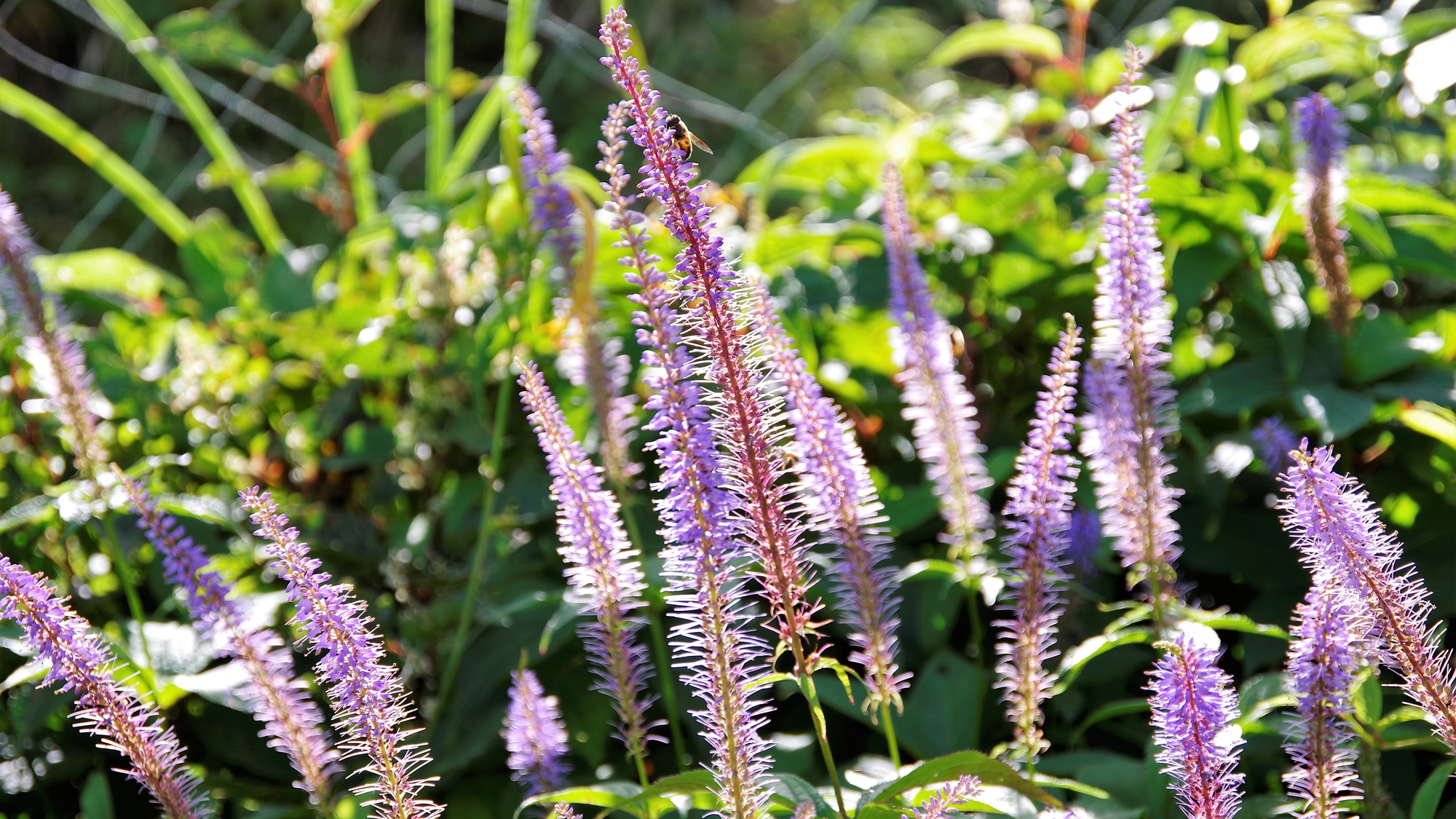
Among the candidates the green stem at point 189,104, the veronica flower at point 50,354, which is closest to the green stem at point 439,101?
the green stem at point 189,104

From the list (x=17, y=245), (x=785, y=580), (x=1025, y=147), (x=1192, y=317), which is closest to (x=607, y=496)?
(x=785, y=580)

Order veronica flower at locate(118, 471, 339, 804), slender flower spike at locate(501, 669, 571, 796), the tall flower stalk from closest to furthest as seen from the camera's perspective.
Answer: the tall flower stalk < veronica flower at locate(118, 471, 339, 804) < slender flower spike at locate(501, 669, 571, 796)

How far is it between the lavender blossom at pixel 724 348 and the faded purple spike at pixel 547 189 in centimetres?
69

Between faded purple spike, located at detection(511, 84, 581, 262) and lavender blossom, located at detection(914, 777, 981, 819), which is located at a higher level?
faded purple spike, located at detection(511, 84, 581, 262)

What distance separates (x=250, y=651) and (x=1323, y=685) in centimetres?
118

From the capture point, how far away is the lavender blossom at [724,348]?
39.5 inches

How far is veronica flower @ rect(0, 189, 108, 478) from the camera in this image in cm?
165

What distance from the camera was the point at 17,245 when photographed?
1736mm

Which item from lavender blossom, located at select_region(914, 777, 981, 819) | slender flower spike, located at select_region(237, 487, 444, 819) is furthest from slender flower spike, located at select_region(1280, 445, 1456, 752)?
slender flower spike, located at select_region(237, 487, 444, 819)

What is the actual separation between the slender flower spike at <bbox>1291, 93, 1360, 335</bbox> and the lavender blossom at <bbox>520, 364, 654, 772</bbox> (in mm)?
1318

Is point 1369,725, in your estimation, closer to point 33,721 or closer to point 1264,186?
point 1264,186

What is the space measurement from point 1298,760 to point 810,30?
7.79m

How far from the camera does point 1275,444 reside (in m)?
1.92

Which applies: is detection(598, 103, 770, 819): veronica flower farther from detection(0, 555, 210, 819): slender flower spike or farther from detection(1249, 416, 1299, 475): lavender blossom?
detection(1249, 416, 1299, 475): lavender blossom
